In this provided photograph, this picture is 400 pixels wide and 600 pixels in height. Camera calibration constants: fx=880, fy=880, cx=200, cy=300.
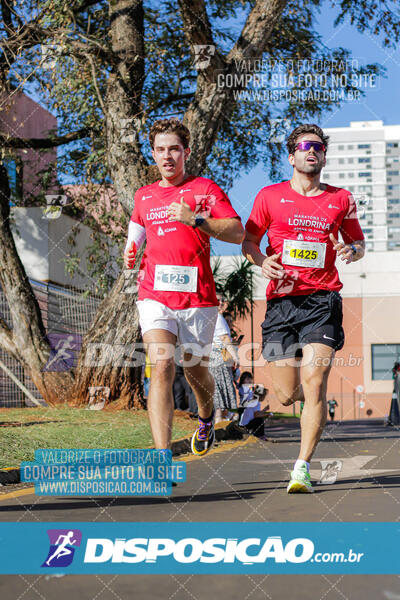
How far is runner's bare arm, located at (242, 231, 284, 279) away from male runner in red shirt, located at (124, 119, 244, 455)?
0.72 ft

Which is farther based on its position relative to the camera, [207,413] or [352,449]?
[352,449]

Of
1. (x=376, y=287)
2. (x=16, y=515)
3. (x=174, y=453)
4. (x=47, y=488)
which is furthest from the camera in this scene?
(x=376, y=287)

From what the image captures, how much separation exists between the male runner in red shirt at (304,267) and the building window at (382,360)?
55.9 meters

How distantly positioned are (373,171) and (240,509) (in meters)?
139

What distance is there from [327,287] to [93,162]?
10.3 meters

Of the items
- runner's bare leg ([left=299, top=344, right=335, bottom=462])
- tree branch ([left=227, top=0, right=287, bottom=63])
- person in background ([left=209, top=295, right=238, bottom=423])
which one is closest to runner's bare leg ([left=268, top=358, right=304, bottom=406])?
runner's bare leg ([left=299, top=344, right=335, bottom=462])

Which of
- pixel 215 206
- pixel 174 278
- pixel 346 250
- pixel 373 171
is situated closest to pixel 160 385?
pixel 174 278

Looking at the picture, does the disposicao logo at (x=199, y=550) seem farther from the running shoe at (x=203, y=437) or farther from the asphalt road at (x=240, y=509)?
the running shoe at (x=203, y=437)

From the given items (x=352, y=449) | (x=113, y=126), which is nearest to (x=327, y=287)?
(x=352, y=449)

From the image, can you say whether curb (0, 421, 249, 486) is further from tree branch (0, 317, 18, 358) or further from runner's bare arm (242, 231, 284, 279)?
tree branch (0, 317, 18, 358)

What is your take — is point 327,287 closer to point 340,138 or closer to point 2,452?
point 2,452

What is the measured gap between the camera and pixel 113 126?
45.5 feet

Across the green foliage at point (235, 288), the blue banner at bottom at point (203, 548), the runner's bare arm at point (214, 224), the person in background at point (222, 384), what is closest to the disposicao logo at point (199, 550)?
the blue banner at bottom at point (203, 548)

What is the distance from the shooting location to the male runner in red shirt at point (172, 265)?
5289mm
